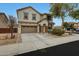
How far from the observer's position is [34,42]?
14.2 ft

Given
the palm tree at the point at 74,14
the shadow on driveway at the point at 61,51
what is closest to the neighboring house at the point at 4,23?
the shadow on driveway at the point at 61,51

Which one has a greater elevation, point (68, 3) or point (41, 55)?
point (68, 3)

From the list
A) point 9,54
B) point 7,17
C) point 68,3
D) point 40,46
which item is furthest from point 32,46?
point 68,3

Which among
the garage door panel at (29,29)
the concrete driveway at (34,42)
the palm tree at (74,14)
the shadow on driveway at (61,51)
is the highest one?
the palm tree at (74,14)

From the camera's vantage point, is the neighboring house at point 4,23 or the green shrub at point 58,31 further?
the green shrub at point 58,31

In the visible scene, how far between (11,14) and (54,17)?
87 cm

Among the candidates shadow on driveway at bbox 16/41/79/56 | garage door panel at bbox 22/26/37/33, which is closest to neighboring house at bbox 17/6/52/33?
garage door panel at bbox 22/26/37/33

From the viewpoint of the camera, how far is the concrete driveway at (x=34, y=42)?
418cm

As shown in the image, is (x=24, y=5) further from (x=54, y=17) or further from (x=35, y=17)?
(x=54, y=17)

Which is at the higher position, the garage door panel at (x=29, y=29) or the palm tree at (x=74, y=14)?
the palm tree at (x=74, y=14)

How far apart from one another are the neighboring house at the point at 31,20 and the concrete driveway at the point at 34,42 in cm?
12

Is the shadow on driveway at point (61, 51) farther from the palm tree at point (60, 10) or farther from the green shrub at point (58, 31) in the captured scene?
the palm tree at point (60, 10)

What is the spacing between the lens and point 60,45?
4336mm

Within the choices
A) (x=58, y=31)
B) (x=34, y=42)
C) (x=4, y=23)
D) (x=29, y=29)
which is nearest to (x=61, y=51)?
(x=58, y=31)
